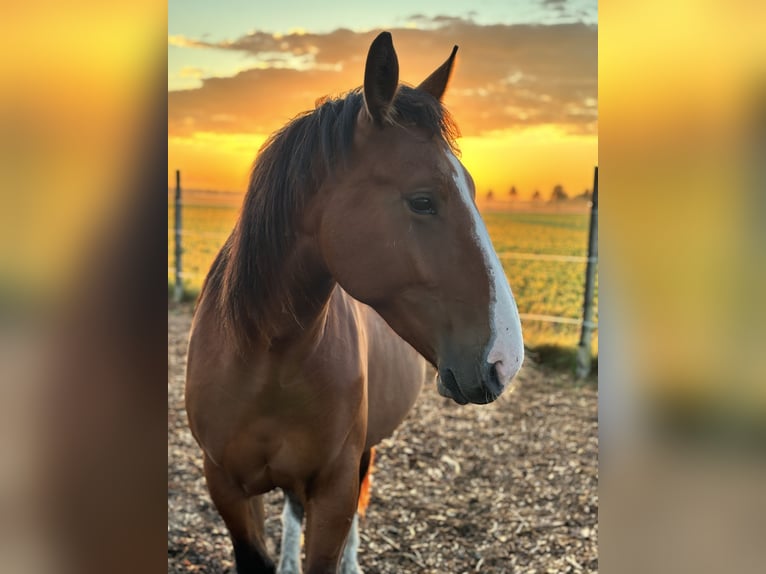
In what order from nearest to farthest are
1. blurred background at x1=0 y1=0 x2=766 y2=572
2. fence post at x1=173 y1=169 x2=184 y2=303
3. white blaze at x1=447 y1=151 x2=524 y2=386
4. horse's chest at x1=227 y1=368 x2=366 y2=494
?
1. blurred background at x1=0 y1=0 x2=766 y2=572
2. white blaze at x1=447 y1=151 x2=524 y2=386
3. horse's chest at x1=227 y1=368 x2=366 y2=494
4. fence post at x1=173 y1=169 x2=184 y2=303

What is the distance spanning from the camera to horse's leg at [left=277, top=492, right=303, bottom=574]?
2.51 meters

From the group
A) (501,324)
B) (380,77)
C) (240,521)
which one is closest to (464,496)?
(240,521)

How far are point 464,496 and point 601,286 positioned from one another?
307 cm

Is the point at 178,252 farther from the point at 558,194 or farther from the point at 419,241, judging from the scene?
the point at 419,241

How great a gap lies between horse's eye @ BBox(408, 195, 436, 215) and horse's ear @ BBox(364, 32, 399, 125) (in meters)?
0.21

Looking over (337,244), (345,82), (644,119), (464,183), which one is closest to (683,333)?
(644,119)

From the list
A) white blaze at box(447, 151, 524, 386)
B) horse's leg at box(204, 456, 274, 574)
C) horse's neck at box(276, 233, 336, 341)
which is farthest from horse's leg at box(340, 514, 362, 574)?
white blaze at box(447, 151, 524, 386)

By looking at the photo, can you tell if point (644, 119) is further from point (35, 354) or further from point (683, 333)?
point (35, 354)

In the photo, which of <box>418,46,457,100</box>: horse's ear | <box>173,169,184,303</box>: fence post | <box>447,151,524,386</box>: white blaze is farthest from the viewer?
<box>173,169,184,303</box>: fence post

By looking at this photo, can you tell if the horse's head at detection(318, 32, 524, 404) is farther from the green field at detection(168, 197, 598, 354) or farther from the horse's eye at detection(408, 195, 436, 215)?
the green field at detection(168, 197, 598, 354)

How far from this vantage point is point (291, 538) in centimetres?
252

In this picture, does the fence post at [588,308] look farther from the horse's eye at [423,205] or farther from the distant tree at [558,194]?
the horse's eye at [423,205]

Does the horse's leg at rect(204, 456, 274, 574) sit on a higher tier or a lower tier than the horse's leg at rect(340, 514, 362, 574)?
higher

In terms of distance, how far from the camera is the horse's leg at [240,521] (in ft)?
6.16
